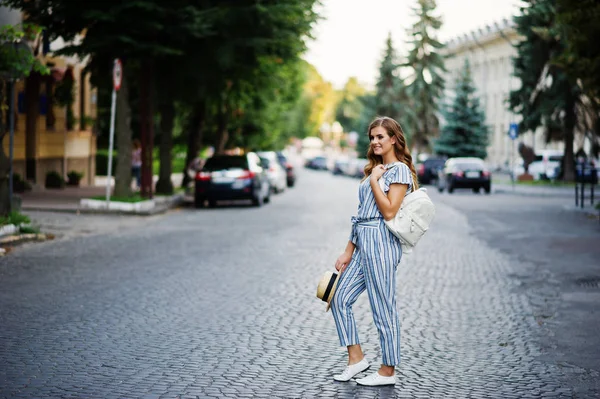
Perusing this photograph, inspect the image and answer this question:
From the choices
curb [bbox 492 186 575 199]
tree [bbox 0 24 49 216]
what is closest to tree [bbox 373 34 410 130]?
curb [bbox 492 186 575 199]

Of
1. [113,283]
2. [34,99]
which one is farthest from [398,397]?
[34,99]

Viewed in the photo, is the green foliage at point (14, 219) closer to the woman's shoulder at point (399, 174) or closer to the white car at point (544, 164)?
the woman's shoulder at point (399, 174)

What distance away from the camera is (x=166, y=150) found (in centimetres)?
3319

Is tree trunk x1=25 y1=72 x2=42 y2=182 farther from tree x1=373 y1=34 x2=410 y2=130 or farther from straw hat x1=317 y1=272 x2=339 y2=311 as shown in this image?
tree x1=373 y1=34 x2=410 y2=130

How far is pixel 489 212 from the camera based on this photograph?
1127 inches

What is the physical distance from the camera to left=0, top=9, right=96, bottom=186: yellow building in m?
34.8

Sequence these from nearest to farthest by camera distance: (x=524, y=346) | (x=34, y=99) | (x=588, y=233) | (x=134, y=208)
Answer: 1. (x=524, y=346)
2. (x=588, y=233)
3. (x=134, y=208)
4. (x=34, y=99)

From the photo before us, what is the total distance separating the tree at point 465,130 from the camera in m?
68.2

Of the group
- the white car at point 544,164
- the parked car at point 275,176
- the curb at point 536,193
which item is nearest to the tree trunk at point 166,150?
the parked car at point 275,176

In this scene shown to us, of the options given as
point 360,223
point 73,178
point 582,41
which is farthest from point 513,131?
point 360,223

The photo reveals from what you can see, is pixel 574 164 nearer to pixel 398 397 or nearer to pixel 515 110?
pixel 515 110

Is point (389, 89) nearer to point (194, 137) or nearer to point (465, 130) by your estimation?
point (465, 130)

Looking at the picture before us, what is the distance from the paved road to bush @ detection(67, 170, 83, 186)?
21.8 meters

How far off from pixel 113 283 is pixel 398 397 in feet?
20.3
